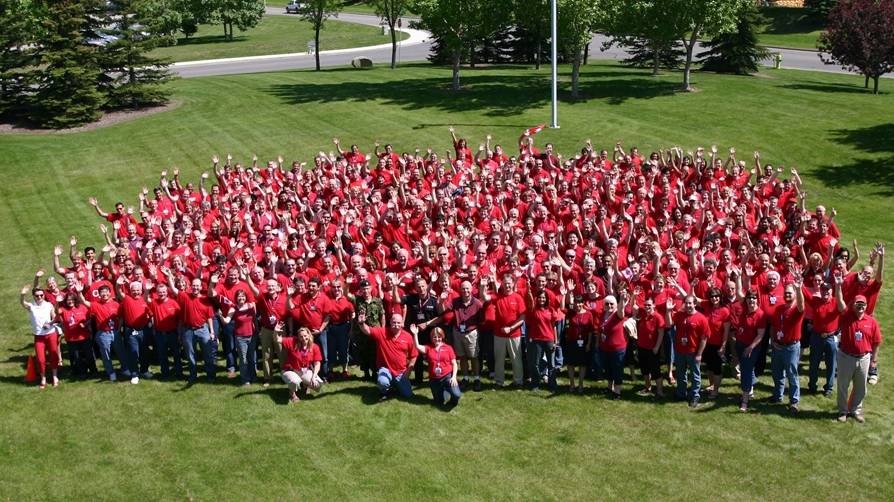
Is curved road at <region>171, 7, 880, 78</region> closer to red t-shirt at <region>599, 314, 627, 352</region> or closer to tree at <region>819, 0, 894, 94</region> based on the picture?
tree at <region>819, 0, 894, 94</region>

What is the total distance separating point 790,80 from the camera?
39469 millimetres

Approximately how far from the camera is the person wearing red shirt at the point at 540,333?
1234 cm

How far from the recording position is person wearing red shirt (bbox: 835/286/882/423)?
1112 centimetres

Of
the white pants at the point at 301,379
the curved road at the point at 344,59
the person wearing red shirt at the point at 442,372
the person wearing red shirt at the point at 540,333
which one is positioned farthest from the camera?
the curved road at the point at 344,59

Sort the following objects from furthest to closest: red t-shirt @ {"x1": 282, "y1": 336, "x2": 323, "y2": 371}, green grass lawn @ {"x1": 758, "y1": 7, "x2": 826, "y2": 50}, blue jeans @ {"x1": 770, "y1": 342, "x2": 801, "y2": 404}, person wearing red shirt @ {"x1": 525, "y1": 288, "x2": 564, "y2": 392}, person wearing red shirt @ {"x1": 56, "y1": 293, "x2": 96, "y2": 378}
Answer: green grass lawn @ {"x1": 758, "y1": 7, "x2": 826, "y2": 50} < person wearing red shirt @ {"x1": 56, "y1": 293, "x2": 96, "y2": 378} < person wearing red shirt @ {"x1": 525, "y1": 288, "x2": 564, "y2": 392} < red t-shirt @ {"x1": 282, "y1": 336, "x2": 323, "y2": 371} < blue jeans @ {"x1": 770, "y1": 342, "x2": 801, "y2": 404}

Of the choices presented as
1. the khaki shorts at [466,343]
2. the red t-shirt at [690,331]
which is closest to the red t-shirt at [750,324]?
the red t-shirt at [690,331]

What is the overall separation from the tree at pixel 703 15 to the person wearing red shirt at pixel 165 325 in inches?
1035

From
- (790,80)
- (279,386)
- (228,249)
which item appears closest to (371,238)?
(228,249)

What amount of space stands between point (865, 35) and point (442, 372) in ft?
100

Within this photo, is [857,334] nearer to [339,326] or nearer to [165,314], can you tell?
Result: [339,326]

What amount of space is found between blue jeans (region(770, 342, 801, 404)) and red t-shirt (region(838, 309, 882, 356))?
64 cm

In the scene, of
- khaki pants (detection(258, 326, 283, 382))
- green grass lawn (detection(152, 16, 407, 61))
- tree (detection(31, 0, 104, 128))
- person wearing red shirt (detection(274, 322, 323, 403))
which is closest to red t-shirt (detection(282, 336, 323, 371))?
person wearing red shirt (detection(274, 322, 323, 403))

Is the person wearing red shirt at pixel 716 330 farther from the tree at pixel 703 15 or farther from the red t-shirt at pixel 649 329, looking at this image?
the tree at pixel 703 15

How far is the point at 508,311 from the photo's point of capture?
12.4 m
